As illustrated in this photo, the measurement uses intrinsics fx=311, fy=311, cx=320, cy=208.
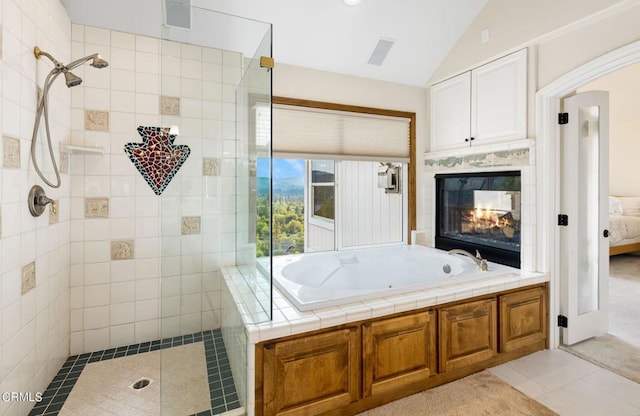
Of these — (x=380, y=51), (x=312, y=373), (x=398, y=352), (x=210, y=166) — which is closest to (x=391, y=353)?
(x=398, y=352)

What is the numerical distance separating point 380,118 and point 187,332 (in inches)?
104

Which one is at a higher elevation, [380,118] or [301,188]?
[380,118]

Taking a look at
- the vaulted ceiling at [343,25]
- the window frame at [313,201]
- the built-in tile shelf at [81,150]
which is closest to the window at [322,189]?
the window frame at [313,201]

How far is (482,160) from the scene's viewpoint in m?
2.86

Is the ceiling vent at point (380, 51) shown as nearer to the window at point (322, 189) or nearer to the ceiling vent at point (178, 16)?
the window at point (322, 189)

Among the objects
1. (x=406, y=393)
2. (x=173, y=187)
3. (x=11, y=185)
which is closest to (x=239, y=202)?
(x=173, y=187)

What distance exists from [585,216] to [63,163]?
404 cm

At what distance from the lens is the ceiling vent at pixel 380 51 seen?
289 centimetres

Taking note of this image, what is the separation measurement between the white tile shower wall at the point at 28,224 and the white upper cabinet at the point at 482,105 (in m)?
3.28

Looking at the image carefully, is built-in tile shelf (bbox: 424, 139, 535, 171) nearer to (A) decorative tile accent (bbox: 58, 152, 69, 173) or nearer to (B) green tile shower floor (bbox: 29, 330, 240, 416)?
(B) green tile shower floor (bbox: 29, 330, 240, 416)

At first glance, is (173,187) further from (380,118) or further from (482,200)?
(482,200)

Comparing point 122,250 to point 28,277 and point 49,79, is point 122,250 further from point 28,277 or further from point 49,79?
point 49,79

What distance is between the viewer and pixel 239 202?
192 centimetres

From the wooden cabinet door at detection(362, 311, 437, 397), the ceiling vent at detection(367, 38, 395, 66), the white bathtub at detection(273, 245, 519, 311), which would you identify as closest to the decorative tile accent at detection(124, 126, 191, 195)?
the white bathtub at detection(273, 245, 519, 311)
